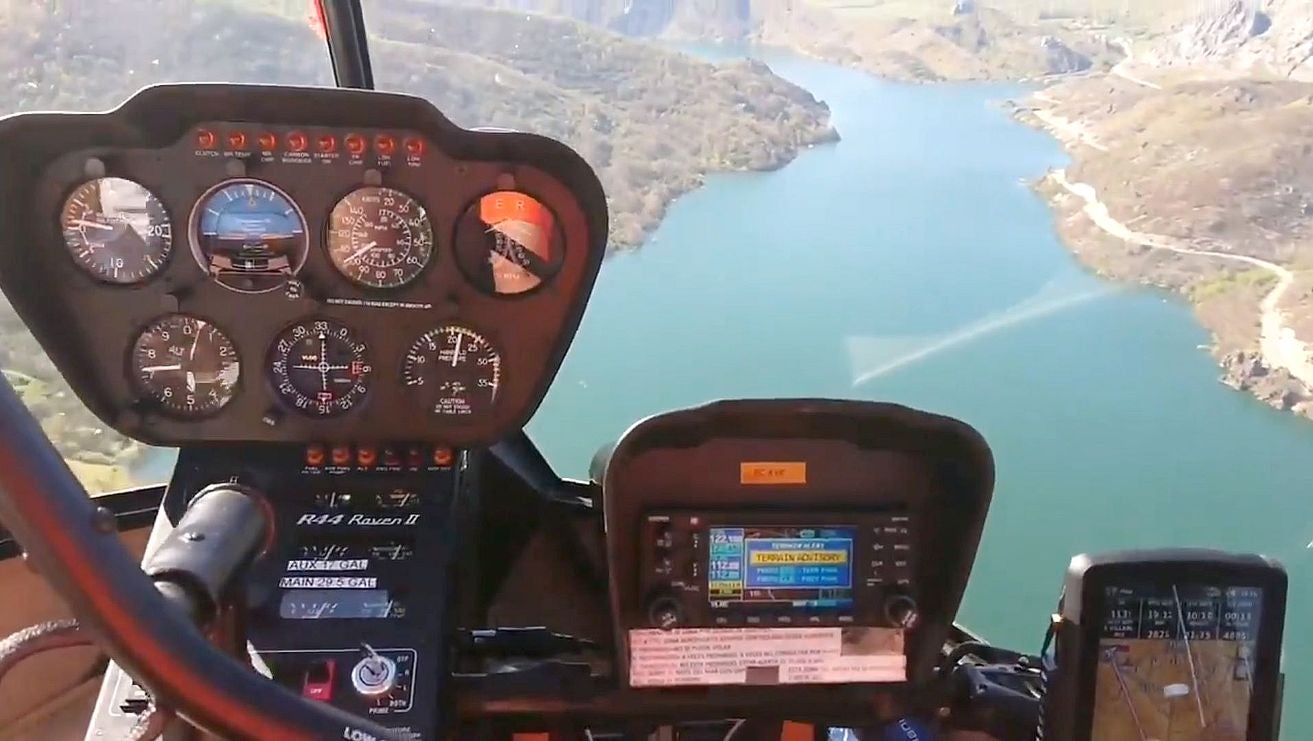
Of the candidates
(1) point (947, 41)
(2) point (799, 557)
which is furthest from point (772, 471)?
(1) point (947, 41)

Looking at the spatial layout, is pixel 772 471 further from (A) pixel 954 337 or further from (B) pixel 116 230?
(B) pixel 116 230

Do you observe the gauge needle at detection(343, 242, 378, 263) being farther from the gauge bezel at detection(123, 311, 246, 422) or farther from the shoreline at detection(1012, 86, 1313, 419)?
the shoreline at detection(1012, 86, 1313, 419)

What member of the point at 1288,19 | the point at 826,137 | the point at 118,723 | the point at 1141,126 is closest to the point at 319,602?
the point at 118,723

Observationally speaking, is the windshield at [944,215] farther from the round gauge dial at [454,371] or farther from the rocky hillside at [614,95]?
the round gauge dial at [454,371]

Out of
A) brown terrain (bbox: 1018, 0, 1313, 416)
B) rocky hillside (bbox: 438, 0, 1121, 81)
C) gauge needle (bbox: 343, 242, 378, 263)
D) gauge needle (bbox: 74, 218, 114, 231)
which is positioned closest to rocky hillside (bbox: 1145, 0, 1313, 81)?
brown terrain (bbox: 1018, 0, 1313, 416)

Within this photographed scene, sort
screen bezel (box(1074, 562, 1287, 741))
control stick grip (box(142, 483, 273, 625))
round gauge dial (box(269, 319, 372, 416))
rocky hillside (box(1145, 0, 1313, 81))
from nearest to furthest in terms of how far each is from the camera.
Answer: control stick grip (box(142, 483, 273, 625)) < screen bezel (box(1074, 562, 1287, 741)) < rocky hillside (box(1145, 0, 1313, 81)) < round gauge dial (box(269, 319, 372, 416))

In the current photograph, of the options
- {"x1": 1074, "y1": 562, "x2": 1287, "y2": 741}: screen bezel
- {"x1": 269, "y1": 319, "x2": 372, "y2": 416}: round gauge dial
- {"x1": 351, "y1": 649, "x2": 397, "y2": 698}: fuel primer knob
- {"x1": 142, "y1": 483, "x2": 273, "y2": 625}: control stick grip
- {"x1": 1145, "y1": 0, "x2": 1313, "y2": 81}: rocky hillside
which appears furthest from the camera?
{"x1": 269, "y1": 319, "x2": 372, "y2": 416}: round gauge dial
